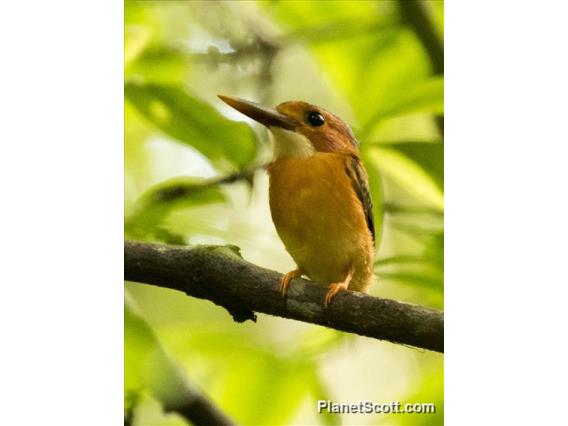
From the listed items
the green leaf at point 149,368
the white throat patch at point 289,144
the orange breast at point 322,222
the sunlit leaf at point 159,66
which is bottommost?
the green leaf at point 149,368

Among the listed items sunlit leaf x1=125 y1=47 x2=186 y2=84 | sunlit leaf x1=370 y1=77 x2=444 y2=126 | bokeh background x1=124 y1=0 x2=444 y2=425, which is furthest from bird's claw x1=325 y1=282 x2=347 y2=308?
sunlit leaf x1=125 y1=47 x2=186 y2=84

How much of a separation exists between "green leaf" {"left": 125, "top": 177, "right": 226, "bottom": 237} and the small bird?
0.17 meters

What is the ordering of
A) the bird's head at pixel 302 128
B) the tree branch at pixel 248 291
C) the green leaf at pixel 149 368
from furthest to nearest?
the bird's head at pixel 302 128 < the green leaf at pixel 149 368 < the tree branch at pixel 248 291

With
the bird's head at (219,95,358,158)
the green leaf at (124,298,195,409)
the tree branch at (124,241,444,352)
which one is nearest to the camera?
the tree branch at (124,241,444,352)

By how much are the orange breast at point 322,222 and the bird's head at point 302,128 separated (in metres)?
0.05

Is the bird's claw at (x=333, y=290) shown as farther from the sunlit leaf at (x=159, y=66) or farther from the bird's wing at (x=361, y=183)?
the sunlit leaf at (x=159, y=66)

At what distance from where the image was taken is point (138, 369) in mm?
2143

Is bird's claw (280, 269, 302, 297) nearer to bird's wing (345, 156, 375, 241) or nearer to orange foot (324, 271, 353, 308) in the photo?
orange foot (324, 271, 353, 308)

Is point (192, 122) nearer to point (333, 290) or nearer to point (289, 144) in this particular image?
point (289, 144)

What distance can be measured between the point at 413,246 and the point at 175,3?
0.90 meters

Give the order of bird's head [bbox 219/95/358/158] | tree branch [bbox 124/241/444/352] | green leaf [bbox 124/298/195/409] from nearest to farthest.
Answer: tree branch [bbox 124/241/444/352], green leaf [bbox 124/298/195/409], bird's head [bbox 219/95/358/158]

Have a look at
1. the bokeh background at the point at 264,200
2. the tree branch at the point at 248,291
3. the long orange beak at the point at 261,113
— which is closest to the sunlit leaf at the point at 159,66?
the bokeh background at the point at 264,200

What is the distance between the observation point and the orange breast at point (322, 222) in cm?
219

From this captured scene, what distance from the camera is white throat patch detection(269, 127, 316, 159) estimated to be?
7.41ft
